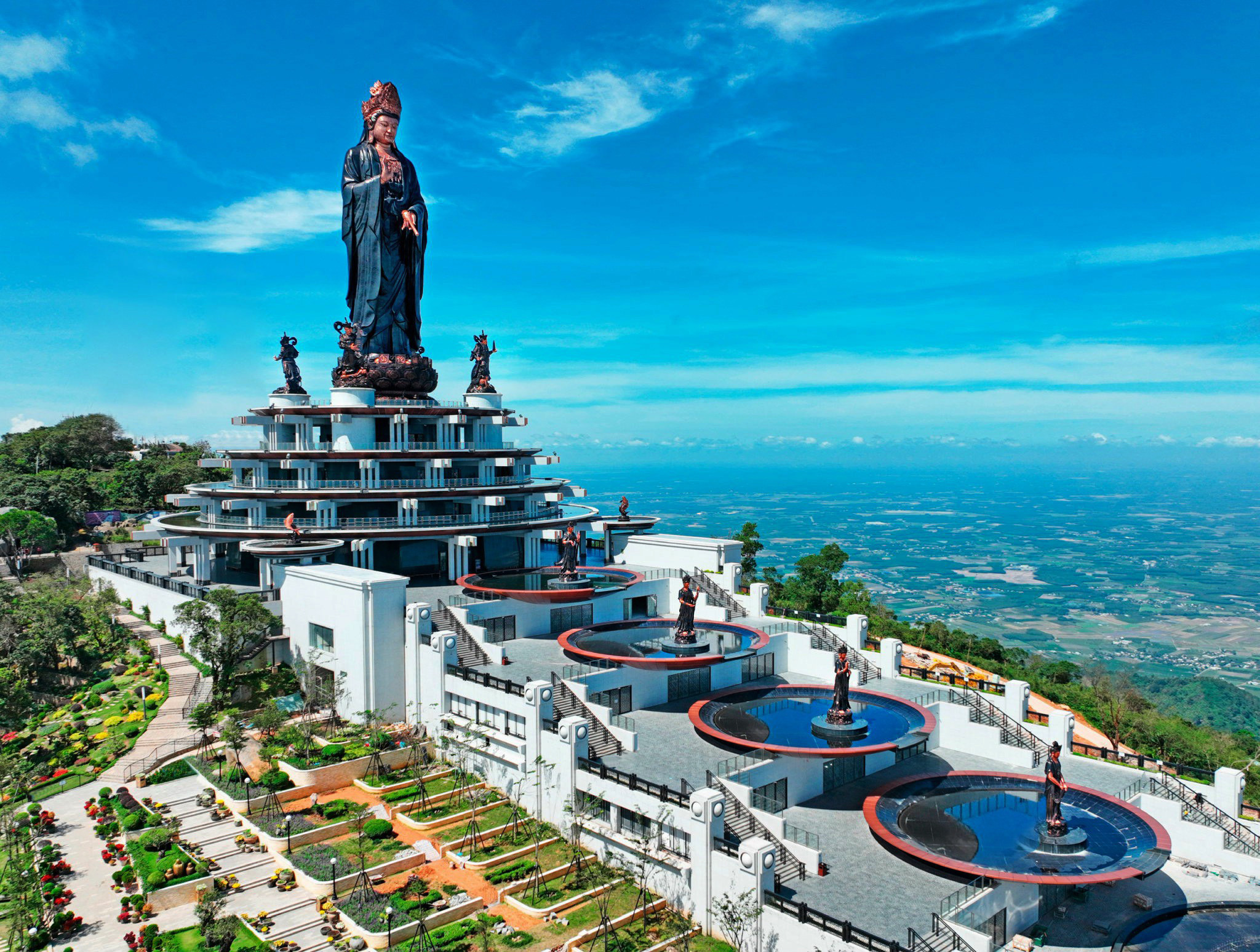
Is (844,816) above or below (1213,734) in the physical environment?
above

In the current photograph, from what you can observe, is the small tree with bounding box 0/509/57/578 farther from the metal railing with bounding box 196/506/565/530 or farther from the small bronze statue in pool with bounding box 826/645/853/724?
the small bronze statue in pool with bounding box 826/645/853/724

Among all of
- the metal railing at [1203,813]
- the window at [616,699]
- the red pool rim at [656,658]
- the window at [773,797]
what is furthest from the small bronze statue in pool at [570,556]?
the metal railing at [1203,813]

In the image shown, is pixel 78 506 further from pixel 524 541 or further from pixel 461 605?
pixel 461 605

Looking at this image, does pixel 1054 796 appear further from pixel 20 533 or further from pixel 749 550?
pixel 20 533

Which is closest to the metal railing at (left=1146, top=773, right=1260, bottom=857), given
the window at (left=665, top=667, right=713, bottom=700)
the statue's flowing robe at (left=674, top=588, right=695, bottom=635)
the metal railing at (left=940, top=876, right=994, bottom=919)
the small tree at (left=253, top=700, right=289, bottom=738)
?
the metal railing at (left=940, top=876, right=994, bottom=919)

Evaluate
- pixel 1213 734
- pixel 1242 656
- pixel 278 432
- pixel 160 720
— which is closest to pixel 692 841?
pixel 160 720

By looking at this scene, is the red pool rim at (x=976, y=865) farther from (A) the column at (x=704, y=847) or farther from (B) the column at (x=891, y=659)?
(B) the column at (x=891, y=659)
